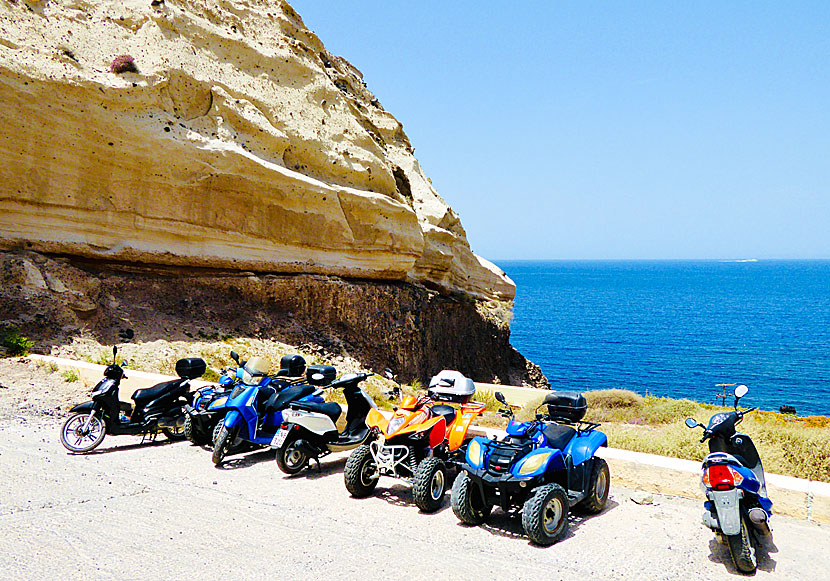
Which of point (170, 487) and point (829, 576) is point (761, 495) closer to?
point (829, 576)

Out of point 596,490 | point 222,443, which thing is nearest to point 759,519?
point 596,490

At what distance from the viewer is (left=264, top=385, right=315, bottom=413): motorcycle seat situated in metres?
8.28

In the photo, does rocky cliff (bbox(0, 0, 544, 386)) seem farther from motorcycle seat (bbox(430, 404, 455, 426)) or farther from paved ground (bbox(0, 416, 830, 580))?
motorcycle seat (bbox(430, 404, 455, 426))

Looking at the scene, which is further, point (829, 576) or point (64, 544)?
point (64, 544)

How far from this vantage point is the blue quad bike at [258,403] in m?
8.09

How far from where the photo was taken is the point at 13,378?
458 inches

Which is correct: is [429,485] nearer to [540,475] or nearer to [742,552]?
[540,475]

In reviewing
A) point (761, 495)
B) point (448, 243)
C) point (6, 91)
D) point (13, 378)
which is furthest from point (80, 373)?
point (448, 243)

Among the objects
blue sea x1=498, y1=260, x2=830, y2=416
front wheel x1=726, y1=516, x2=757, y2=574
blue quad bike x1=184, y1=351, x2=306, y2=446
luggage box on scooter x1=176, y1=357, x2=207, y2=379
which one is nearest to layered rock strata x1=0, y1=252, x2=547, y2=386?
luggage box on scooter x1=176, y1=357, x2=207, y2=379

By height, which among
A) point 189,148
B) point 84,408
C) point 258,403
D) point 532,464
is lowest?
point 84,408

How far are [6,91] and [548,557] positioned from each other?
54.4ft

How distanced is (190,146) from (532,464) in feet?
52.0

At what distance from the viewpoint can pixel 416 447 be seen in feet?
22.5

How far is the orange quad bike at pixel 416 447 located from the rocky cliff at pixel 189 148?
45.0ft
